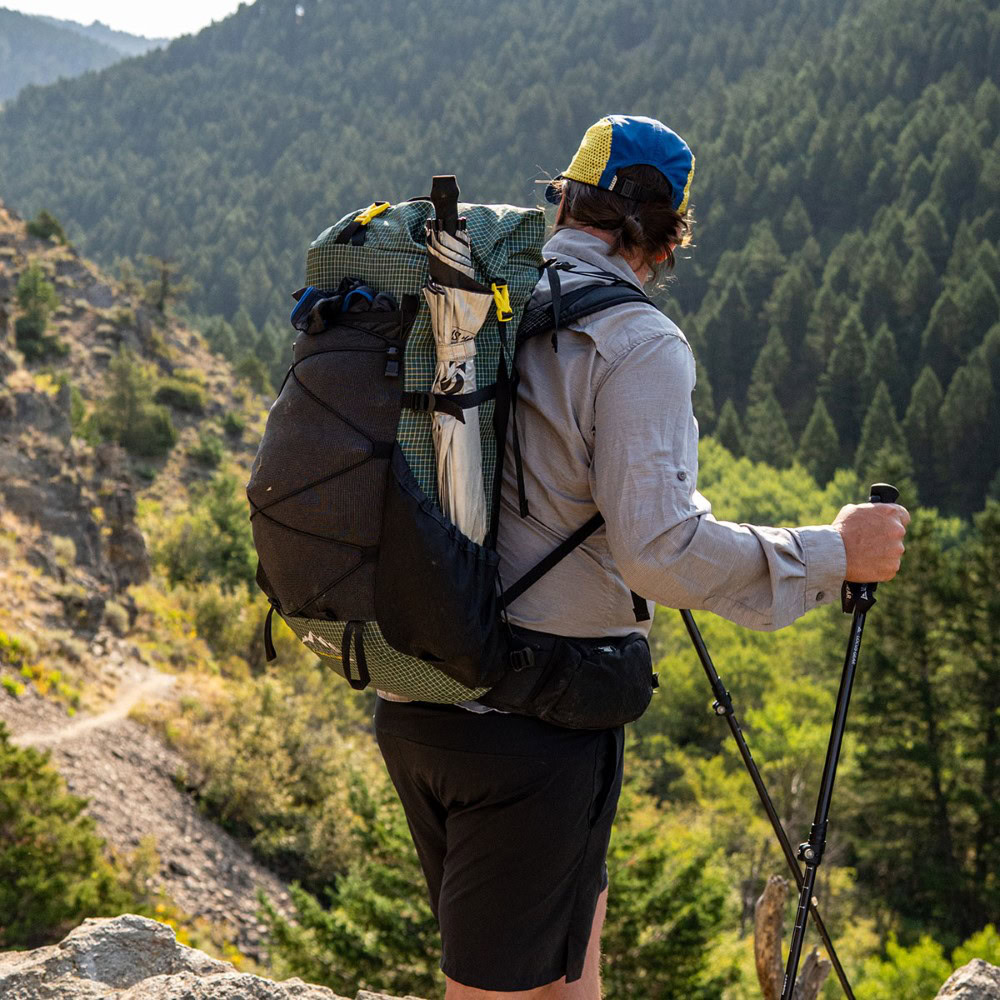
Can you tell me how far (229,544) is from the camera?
34250mm

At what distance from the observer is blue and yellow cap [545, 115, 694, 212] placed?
205 cm

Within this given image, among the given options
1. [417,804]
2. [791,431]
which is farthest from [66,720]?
[791,431]

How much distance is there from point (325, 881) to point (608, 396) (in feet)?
55.0

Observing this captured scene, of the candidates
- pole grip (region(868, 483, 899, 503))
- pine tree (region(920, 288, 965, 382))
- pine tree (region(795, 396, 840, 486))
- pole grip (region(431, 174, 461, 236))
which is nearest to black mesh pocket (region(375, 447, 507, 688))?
pole grip (region(431, 174, 461, 236))

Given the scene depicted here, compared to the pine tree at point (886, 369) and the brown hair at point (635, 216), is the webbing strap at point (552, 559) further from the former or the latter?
the pine tree at point (886, 369)

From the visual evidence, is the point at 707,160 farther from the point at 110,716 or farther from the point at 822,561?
the point at 822,561

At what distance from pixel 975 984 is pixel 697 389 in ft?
266

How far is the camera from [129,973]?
3.00 meters

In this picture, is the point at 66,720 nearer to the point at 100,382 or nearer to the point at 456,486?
the point at 456,486

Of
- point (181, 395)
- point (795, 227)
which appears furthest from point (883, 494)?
point (795, 227)

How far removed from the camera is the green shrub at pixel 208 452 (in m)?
46.2

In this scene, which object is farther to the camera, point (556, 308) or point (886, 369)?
point (886, 369)

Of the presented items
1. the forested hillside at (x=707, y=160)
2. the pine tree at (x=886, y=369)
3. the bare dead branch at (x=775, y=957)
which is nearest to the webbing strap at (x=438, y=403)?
the bare dead branch at (x=775, y=957)

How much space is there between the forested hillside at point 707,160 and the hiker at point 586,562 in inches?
1465
